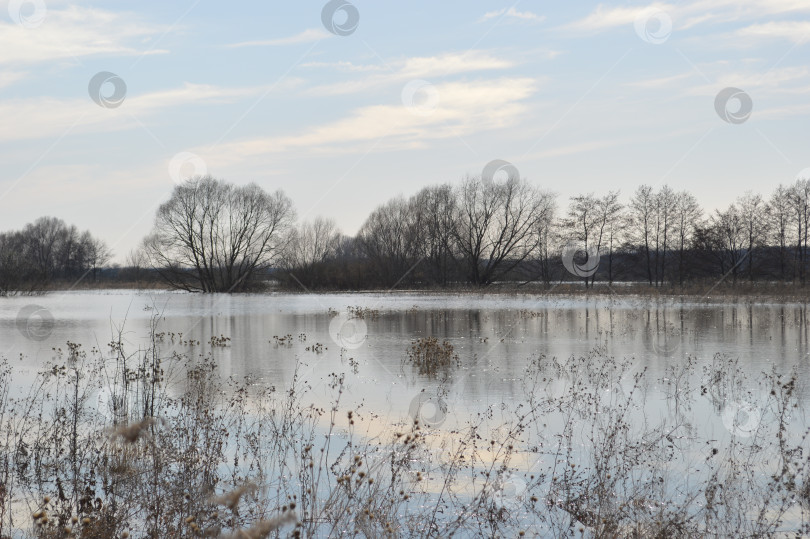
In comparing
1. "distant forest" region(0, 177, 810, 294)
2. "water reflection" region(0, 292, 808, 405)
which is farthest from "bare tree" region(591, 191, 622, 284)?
"water reflection" region(0, 292, 808, 405)

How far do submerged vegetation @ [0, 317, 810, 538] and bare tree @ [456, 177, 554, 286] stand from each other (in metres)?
62.2

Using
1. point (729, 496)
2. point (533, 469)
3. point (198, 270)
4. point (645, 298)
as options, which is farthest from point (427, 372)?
point (198, 270)

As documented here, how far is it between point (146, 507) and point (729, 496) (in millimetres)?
5414

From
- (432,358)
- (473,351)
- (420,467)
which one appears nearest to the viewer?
(420,467)

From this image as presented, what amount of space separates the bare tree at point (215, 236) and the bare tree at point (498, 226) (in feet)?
66.3

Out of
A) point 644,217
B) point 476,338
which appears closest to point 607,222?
point 644,217

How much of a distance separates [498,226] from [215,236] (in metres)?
30.6

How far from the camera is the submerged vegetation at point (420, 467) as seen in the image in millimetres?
5859

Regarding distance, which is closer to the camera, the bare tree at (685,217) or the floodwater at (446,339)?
the floodwater at (446,339)

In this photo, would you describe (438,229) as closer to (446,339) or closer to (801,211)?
(801,211)

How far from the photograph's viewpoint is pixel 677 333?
22125 mm

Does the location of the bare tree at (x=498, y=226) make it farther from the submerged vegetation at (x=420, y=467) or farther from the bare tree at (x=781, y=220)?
the submerged vegetation at (x=420, y=467)

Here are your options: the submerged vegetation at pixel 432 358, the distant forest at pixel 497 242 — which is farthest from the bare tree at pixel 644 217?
the submerged vegetation at pixel 432 358

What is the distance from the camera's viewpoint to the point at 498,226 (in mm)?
75375
